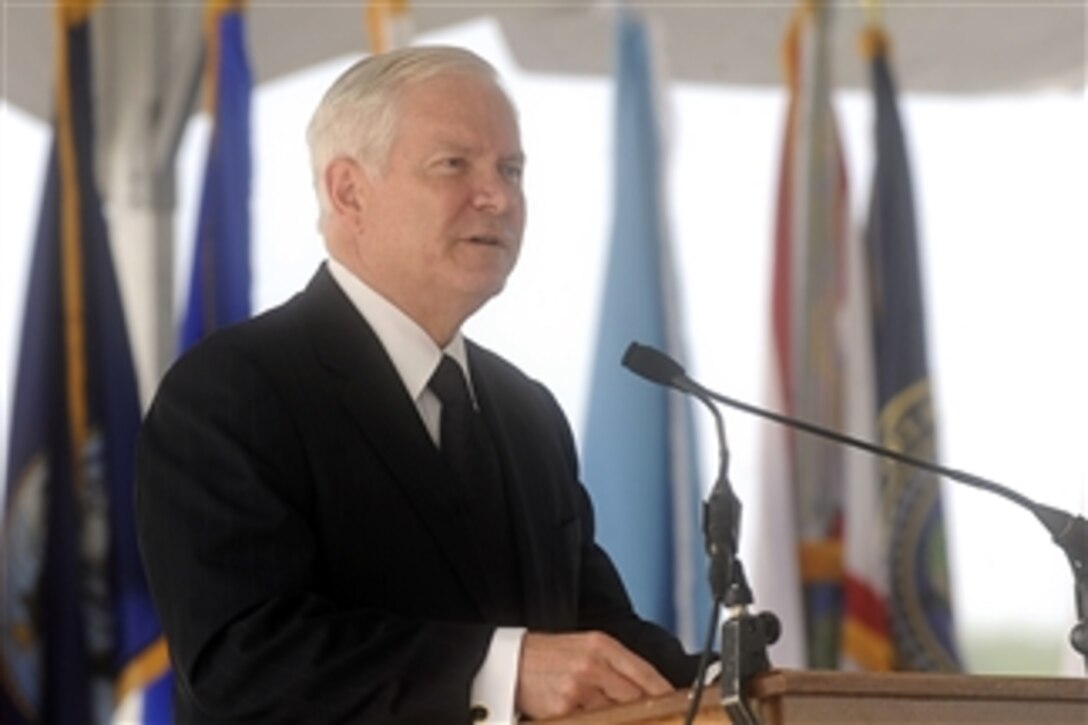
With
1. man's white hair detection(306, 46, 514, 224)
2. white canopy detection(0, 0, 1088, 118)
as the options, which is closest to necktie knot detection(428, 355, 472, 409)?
man's white hair detection(306, 46, 514, 224)

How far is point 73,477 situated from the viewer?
479 centimetres

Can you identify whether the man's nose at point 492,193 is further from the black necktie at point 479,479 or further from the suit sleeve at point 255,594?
the suit sleeve at point 255,594

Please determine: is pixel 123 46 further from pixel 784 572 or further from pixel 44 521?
pixel 784 572

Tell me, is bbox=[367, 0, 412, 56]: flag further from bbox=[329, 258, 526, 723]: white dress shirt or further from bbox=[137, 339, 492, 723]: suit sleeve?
bbox=[137, 339, 492, 723]: suit sleeve

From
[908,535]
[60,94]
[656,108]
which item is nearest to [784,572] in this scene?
[908,535]

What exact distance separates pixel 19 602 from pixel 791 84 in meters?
2.47

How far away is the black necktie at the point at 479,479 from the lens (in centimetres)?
235

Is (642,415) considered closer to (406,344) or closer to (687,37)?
(687,37)

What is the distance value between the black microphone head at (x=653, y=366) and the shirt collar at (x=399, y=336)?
1.44 feet

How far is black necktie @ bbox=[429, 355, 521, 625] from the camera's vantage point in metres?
2.35

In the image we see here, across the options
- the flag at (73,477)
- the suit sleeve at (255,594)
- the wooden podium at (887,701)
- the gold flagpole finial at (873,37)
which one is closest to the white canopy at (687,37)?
the gold flagpole finial at (873,37)

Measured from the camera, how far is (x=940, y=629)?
16.9 feet

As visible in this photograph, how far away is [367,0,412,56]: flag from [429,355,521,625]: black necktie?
271 centimetres

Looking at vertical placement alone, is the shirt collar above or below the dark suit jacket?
above
